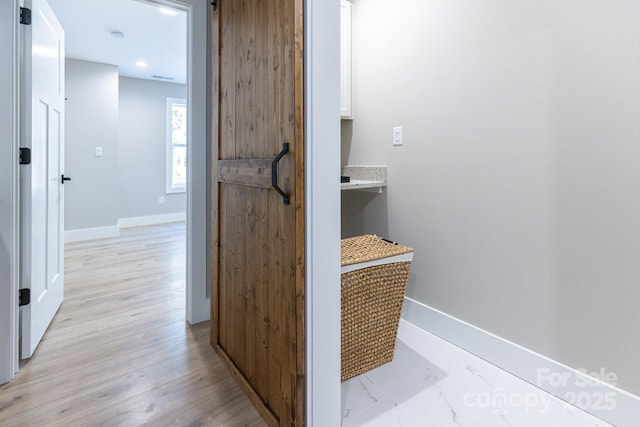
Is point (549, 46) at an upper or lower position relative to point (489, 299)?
upper

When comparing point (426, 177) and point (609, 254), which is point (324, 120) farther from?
point (609, 254)

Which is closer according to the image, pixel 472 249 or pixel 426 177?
pixel 472 249

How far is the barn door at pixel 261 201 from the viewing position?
3.67 ft

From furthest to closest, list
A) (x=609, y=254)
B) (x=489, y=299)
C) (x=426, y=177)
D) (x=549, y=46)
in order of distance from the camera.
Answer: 1. (x=426, y=177)
2. (x=489, y=299)
3. (x=549, y=46)
4. (x=609, y=254)

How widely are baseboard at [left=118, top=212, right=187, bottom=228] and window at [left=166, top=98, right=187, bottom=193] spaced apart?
445 millimetres

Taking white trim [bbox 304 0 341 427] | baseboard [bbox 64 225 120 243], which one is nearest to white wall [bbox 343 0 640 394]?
white trim [bbox 304 0 341 427]

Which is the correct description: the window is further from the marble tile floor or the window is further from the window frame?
the marble tile floor

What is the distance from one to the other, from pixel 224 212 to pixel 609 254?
167 cm

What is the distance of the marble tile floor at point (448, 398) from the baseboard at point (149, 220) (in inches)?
202

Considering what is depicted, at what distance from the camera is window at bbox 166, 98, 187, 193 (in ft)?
19.2

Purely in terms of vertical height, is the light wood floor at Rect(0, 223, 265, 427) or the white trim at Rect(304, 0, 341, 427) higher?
the white trim at Rect(304, 0, 341, 427)

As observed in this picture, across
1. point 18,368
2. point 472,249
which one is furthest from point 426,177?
point 18,368

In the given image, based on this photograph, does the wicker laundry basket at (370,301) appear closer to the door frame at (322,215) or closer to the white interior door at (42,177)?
the door frame at (322,215)

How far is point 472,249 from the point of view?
1805 mm
